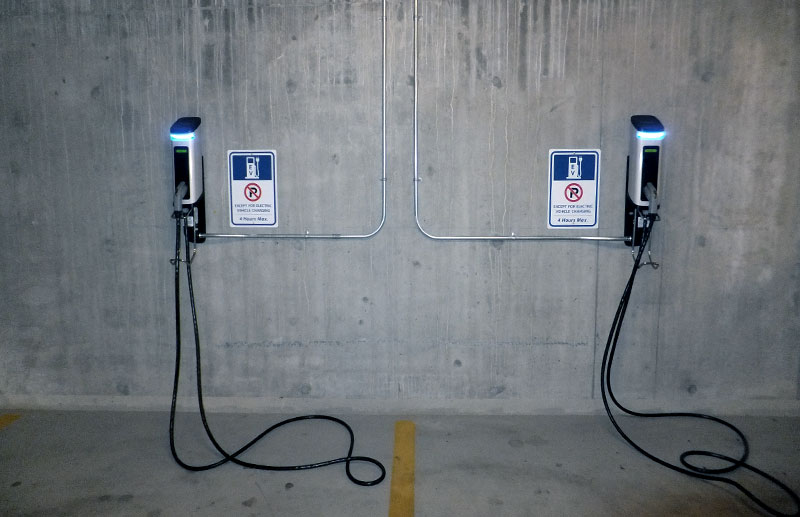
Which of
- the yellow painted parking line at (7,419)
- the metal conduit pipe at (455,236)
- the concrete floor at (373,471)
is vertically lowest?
the concrete floor at (373,471)

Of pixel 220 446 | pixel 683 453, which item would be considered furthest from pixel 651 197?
pixel 220 446

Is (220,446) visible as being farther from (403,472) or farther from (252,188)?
(252,188)

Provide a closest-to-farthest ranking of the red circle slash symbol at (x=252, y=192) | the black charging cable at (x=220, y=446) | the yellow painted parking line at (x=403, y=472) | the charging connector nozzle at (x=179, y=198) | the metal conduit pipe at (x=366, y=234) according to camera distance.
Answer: the yellow painted parking line at (x=403, y=472) < the black charging cable at (x=220, y=446) < the charging connector nozzle at (x=179, y=198) < the metal conduit pipe at (x=366, y=234) < the red circle slash symbol at (x=252, y=192)

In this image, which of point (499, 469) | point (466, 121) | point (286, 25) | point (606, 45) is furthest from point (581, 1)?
point (499, 469)

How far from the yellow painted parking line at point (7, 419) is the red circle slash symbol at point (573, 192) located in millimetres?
3620

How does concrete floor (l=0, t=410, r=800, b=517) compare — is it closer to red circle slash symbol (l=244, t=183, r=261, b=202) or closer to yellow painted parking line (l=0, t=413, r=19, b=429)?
yellow painted parking line (l=0, t=413, r=19, b=429)

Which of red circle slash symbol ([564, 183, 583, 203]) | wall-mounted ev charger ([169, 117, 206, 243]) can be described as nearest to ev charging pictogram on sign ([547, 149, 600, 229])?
red circle slash symbol ([564, 183, 583, 203])

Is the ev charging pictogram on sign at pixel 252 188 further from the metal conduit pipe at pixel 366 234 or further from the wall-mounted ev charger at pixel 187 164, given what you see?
the wall-mounted ev charger at pixel 187 164

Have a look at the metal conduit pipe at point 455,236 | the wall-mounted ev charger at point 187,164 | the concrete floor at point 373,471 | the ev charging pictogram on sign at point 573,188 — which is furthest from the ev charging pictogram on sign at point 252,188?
the ev charging pictogram on sign at point 573,188

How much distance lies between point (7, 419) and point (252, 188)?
6.84 ft

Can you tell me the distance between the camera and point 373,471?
105 inches

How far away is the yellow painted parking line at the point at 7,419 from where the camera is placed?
10.5ft

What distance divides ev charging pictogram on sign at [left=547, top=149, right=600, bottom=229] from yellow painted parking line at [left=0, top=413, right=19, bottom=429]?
3.47 metres

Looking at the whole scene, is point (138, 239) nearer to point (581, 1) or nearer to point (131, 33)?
point (131, 33)
